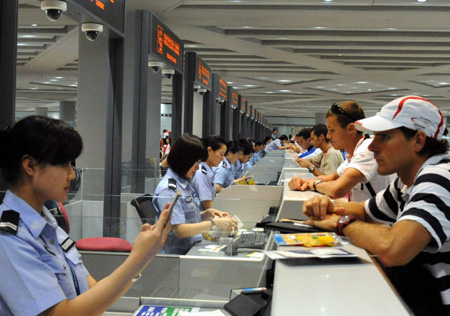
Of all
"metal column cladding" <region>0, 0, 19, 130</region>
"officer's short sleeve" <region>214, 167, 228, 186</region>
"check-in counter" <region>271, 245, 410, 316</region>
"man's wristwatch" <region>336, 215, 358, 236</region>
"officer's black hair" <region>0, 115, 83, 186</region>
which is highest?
"metal column cladding" <region>0, 0, 19, 130</region>

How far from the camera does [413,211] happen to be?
146cm

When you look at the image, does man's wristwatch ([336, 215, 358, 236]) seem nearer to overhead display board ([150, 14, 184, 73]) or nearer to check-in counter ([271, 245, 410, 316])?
check-in counter ([271, 245, 410, 316])

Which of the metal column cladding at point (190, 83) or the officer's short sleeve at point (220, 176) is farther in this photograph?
the metal column cladding at point (190, 83)

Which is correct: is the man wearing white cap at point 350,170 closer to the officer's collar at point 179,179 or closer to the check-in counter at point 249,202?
the check-in counter at point 249,202

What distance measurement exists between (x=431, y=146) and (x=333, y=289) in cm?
81

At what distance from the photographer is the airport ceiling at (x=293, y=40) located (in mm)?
9477

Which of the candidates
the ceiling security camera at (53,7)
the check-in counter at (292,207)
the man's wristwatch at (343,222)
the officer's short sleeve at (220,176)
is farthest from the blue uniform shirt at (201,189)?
the man's wristwatch at (343,222)

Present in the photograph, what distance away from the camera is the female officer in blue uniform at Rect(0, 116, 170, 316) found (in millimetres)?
1344

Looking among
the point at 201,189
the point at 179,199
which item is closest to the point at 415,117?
the point at 179,199

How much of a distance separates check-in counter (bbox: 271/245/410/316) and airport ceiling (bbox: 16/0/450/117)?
207 inches

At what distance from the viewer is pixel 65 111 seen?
34969 mm

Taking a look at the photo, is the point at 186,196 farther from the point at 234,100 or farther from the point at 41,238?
the point at 234,100

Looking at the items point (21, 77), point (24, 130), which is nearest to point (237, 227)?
point (24, 130)

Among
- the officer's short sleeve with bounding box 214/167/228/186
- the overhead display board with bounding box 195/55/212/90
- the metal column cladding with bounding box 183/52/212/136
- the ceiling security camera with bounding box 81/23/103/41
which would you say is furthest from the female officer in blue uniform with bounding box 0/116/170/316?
the overhead display board with bounding box 195/55/212/90
